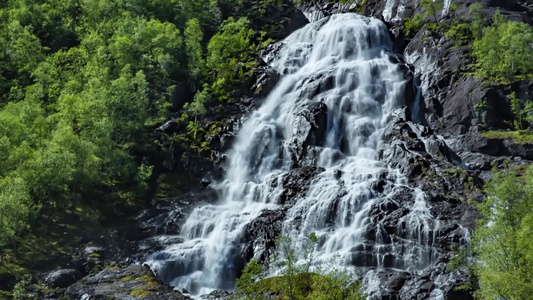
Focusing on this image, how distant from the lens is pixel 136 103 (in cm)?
6744

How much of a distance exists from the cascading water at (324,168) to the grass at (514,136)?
1231 centimetres

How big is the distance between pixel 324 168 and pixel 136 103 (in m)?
27.1

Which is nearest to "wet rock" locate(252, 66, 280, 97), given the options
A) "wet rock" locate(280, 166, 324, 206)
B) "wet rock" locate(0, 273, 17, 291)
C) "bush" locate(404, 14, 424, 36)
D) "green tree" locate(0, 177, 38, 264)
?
"wet rock" locate(280, 166, 324, 206)

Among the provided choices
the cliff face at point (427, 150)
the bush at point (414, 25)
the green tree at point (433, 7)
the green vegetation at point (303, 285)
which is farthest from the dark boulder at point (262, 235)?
the green tree at point (433, 7)

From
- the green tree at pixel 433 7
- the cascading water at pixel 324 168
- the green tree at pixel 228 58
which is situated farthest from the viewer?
the green tree at pixel 433 7

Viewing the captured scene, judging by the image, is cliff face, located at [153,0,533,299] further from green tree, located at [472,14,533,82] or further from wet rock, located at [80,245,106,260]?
wet rock, located at [80,245,106,260]

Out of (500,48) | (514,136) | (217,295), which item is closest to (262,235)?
(217,295)

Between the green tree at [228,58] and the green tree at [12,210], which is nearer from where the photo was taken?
the green tree at [12,210]

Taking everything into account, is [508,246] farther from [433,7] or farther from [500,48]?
[433,7]

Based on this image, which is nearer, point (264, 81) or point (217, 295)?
point (217, 295)

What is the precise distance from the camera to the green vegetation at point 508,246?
29.9 metres

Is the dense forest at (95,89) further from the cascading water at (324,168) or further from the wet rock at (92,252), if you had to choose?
the cascading water at (324,168)

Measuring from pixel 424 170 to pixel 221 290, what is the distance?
2431 centimetres

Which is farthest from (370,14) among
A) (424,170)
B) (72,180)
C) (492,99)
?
(72,180)
